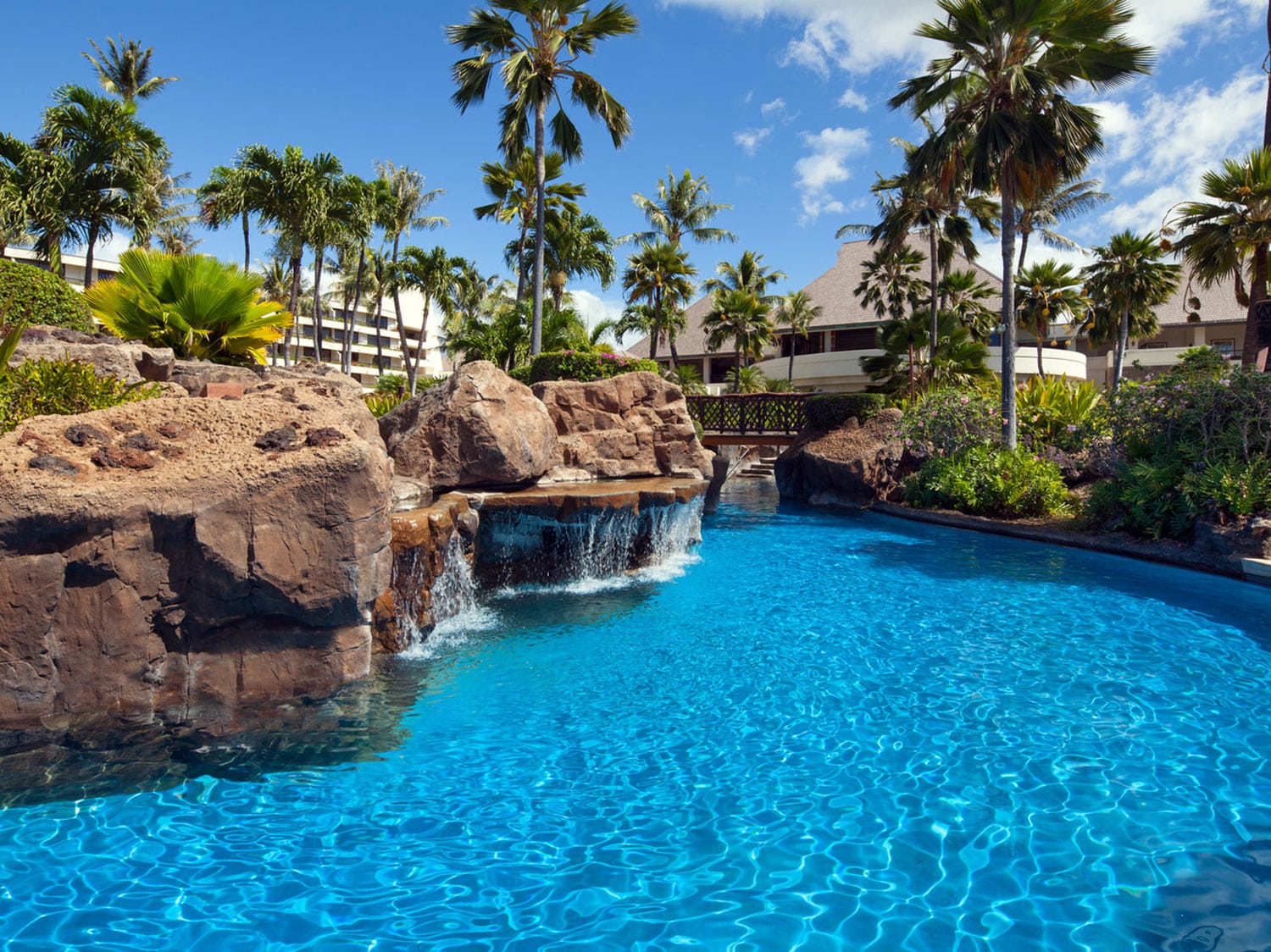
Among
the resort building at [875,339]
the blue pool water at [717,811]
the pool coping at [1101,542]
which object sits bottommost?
the blue pool water at [717,811]

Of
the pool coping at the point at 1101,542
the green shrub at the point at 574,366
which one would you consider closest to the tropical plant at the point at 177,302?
the green shrub at the point at 574,366

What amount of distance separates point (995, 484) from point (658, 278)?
896 inches

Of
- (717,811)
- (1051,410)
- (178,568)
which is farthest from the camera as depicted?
(1051,410)

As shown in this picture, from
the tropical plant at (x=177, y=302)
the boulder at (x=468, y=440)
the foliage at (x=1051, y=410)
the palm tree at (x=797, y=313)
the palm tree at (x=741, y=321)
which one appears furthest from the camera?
the palm tree at (x=797, y=313)

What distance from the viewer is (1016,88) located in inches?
634

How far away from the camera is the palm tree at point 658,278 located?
36.3m

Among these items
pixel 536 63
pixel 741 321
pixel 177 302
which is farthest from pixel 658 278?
pixel 177 302

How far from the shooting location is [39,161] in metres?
19.2

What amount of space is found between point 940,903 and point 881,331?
87.6 feet

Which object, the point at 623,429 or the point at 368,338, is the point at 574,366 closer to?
the point at 623,429

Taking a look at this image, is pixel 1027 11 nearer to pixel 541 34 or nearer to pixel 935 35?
pixel 935 35

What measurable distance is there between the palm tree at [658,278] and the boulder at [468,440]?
25.2 metres

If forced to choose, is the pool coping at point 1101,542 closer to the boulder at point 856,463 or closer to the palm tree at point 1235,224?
the boulder at point 856,463

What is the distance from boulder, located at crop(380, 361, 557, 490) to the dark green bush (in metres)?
3.40
